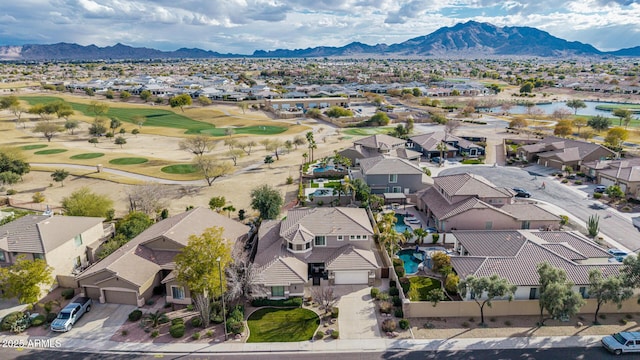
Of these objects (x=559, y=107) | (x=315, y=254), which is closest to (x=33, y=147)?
(x=315, y=254)

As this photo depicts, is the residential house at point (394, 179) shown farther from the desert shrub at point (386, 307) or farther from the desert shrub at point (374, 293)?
the desert shrub at point (386, 307)

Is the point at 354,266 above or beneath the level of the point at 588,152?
beneath

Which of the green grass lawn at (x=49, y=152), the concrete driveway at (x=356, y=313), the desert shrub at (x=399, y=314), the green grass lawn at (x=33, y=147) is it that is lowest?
the concrete driveway at (x=356, y=313)

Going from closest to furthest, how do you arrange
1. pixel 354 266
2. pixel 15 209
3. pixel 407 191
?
1. pixel 354 266
2. pixel 15 209
3. pixel 407 191

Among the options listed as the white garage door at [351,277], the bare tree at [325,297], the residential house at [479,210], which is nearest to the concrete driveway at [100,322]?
the bare tree at [325,297]

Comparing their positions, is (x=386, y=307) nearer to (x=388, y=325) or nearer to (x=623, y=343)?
(x=388, y=325)

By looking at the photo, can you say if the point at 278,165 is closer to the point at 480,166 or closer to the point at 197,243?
the point at 480,166

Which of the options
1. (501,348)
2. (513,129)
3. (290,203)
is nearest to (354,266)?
(501,348)
